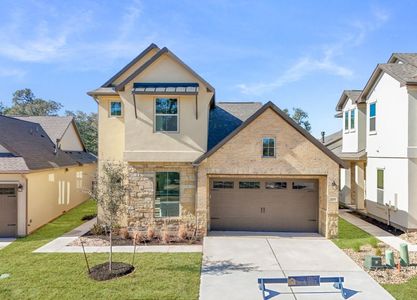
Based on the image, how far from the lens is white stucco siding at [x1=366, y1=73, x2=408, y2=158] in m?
13.7

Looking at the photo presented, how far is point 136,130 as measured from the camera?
42.9ft

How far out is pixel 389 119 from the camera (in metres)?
14.9

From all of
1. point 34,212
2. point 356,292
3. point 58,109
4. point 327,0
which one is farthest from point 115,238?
point 58,109

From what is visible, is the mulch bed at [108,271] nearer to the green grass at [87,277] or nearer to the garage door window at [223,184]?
the green grass at [87,277]

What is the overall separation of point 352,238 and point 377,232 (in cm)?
214

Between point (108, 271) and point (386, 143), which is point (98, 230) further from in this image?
point (386, 143)

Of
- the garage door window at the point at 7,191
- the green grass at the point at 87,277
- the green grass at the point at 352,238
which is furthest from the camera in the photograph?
the garage door window at the point at 7,191

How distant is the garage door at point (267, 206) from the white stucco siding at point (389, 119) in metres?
4.65

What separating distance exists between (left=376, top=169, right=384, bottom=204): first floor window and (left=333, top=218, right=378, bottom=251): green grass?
96.4 inches

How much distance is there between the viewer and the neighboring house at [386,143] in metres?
13.4

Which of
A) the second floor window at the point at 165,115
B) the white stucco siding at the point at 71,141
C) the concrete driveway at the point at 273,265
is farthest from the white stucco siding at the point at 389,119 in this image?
the white stucco siding at the point at 71,141

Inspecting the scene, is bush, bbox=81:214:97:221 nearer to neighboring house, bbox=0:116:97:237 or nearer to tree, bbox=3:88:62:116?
neighboring house, bbox=0:116:97:237

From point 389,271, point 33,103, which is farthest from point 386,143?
point 33,103

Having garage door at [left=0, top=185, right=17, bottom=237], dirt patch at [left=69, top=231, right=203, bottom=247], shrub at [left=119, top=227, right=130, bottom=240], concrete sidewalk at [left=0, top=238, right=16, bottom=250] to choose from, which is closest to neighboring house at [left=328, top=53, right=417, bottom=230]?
dirt patch at [left=69, top=231, right=203, bottom=247]
